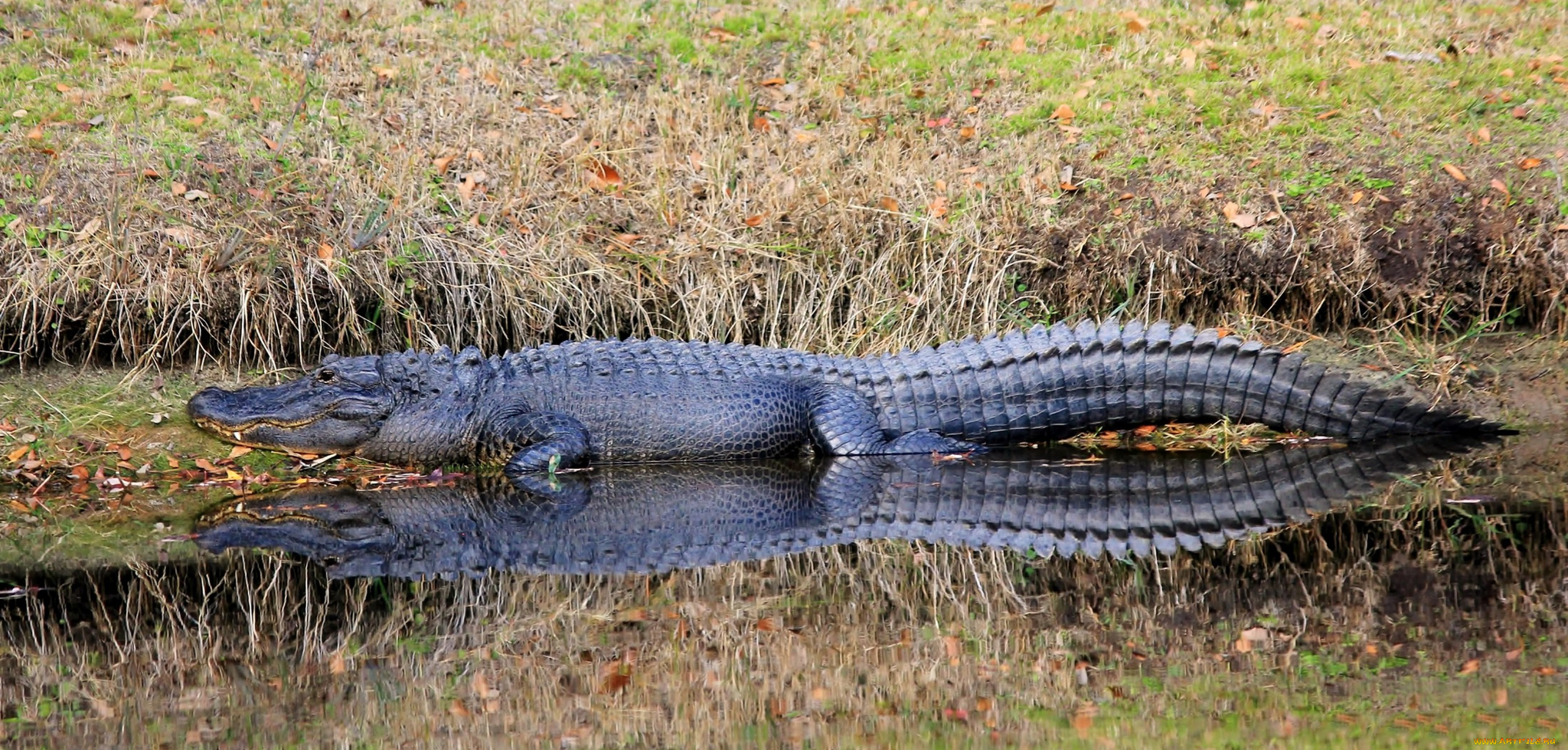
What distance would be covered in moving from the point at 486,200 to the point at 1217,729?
5973mm

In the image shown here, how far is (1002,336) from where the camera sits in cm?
678

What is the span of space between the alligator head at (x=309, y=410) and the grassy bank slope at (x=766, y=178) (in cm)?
55

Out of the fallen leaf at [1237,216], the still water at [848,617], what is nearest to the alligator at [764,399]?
the still water at [848,617]

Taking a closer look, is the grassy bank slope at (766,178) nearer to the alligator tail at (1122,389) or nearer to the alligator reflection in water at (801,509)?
the alligator tail at (1122,389)

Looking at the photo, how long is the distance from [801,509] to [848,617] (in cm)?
154

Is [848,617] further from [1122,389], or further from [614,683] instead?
[1122,389]

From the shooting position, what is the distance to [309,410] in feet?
22.0

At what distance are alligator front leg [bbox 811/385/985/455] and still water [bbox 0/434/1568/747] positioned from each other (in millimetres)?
717

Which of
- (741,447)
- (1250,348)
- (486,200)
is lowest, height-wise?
(741,447)

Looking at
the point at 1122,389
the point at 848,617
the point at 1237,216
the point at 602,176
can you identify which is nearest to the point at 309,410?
the point at 602,176

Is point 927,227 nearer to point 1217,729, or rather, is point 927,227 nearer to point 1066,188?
point 1066,188

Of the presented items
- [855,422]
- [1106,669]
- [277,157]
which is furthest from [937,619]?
[277,157]

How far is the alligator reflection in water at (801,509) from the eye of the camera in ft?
15.6

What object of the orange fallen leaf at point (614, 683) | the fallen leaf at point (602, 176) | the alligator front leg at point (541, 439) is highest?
the fallen leaf at point (602, 176)
